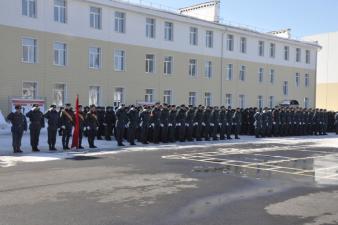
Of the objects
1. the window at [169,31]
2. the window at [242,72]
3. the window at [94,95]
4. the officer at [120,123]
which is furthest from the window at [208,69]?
the officer at [120,123]

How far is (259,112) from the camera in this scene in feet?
82.9

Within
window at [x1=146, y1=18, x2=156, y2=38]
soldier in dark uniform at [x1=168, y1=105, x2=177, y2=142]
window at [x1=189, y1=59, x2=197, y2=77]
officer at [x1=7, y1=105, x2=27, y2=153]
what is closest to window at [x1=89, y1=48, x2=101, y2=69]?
window at [x1=146, y1=18, x2=156, y2=38]

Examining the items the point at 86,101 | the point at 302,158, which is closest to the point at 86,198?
the point at 302,158

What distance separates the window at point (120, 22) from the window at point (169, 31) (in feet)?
13.5

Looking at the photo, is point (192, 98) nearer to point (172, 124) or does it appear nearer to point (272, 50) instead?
point (272, 50)

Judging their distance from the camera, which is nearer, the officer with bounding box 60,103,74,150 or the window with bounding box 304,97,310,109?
the officer with bounding box 60,103,74,150

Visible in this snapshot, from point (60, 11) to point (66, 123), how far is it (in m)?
14.1

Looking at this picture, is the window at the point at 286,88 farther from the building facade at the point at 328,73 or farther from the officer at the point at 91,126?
the officer at the point at 91,126

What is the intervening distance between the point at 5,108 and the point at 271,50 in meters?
27.7

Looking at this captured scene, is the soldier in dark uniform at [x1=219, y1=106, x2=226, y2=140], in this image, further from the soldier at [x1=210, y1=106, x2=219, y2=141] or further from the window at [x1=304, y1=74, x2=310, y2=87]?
the window at [x1=304, y1=74, x2=310, y2=87]

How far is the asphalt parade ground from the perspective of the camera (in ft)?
23.1

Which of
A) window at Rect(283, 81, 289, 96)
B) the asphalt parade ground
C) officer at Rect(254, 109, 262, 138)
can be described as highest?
window at Rect(283, 81, 289, 96)

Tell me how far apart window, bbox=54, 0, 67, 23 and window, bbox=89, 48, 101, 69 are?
278 centimetres

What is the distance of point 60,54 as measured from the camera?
28906 millimetres
